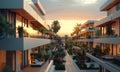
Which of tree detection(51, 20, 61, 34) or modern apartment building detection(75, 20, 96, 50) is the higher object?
tree detection(51, 20, 61, 34)

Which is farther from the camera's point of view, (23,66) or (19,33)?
(23,66)

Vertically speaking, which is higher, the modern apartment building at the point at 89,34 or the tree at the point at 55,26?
the tree at the point at 55,26

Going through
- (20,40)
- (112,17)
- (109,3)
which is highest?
(109,3)

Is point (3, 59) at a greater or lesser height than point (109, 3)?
lesser

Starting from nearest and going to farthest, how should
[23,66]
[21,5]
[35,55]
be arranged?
[21,5] < [23,66] < [35,55]

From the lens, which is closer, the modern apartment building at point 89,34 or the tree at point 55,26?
the modern apartment building at point 89,34

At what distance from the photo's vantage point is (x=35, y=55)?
128ft

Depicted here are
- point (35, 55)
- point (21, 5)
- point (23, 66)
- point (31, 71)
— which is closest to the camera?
point (21, 5)

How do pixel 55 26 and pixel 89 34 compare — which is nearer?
pixel 89 34

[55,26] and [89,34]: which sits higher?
[55,26]

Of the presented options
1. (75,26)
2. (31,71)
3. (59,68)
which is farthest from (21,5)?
(75,26)

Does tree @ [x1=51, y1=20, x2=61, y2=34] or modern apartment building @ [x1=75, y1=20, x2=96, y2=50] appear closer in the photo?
modern apartment building @ [x1=75, y1=20, x2=96, y2=50]

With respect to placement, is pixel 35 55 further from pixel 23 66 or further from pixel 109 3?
pixel 109 3

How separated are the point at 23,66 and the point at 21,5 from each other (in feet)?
38.8
